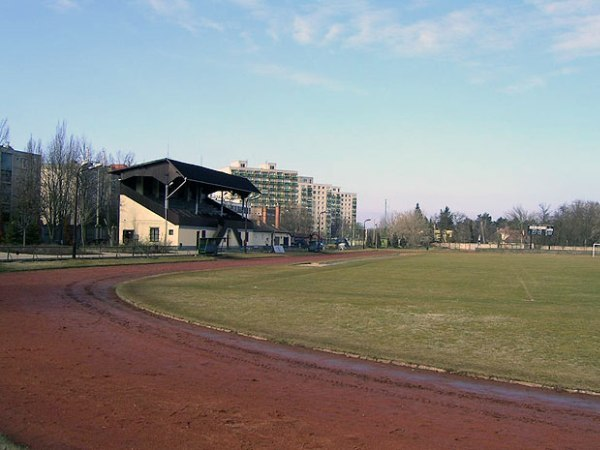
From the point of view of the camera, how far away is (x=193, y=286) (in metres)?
27.0

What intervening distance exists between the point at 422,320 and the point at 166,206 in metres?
57.8

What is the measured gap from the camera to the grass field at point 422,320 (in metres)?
11.7

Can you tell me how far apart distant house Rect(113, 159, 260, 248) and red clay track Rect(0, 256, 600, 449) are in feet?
190

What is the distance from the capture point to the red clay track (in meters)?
6.51

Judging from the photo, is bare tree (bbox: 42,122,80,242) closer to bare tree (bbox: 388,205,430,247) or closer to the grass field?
the grass field

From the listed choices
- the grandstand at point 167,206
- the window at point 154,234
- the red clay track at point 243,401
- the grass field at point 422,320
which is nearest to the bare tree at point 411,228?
the grandstand at point 167,206

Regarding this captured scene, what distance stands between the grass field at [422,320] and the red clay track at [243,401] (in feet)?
4.79

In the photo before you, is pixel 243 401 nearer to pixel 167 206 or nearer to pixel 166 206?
pixel 166 206

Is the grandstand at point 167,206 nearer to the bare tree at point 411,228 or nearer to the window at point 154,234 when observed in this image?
the window at point 154,234

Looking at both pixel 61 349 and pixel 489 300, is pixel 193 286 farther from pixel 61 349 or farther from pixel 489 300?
pixel 61 349

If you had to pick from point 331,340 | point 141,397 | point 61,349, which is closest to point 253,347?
point 331,340

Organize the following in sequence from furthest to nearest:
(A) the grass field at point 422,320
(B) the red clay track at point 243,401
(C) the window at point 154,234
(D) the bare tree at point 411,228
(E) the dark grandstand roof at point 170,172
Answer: (D) the bare tree at point 411,228, (C) the window at point 154,234, (E) the dark grandstand roof at point 170,172, (A) the grass field at point 422,320, (B) the red clay track at point 243,401

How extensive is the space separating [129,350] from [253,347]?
2.62 metres

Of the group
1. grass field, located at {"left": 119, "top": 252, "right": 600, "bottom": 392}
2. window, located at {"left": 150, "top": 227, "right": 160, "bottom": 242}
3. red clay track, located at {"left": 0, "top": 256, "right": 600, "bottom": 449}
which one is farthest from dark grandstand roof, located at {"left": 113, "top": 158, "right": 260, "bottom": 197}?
red clay track, located at {"left": 0, "top": 256, "right": 600, "bottom": 449}
